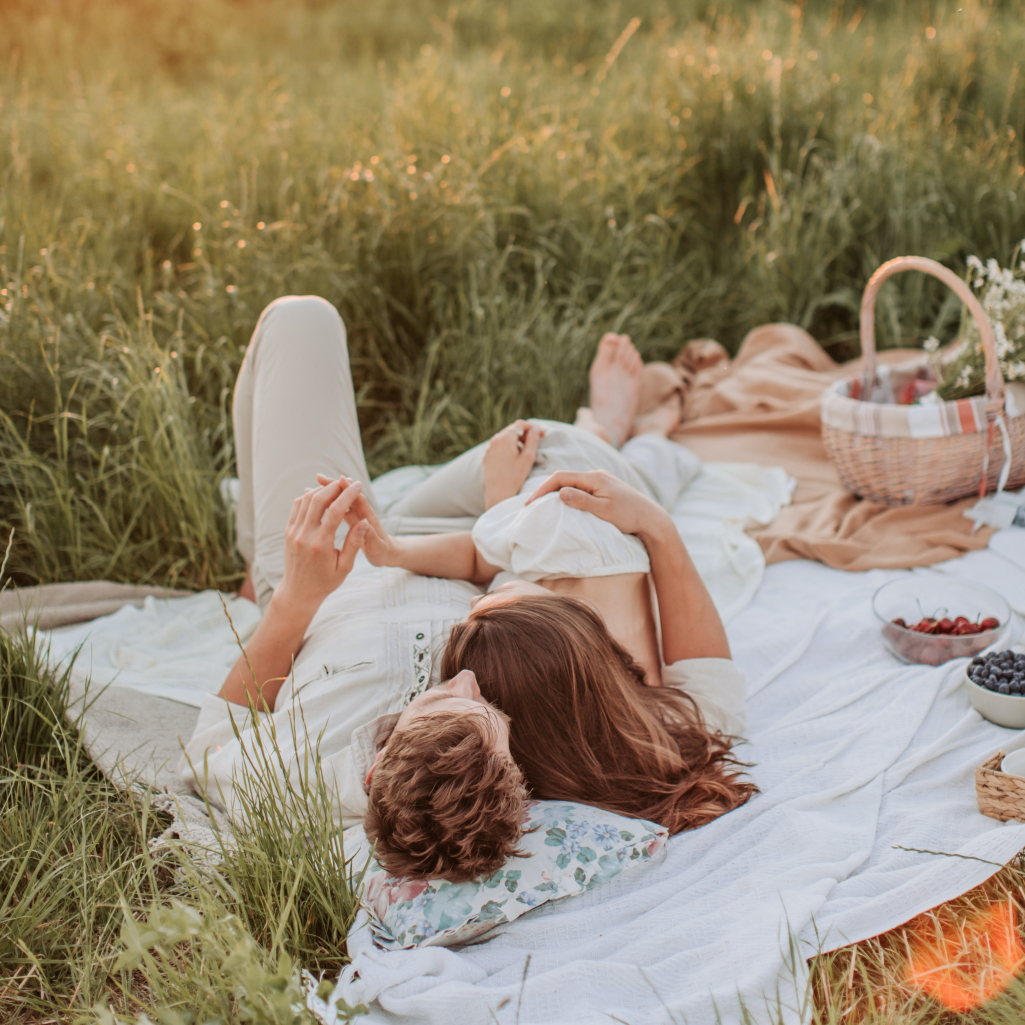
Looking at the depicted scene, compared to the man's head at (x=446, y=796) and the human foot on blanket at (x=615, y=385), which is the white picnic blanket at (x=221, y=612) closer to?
the human foot on blanket at (x=615, y=385)

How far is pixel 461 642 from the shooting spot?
178 cm

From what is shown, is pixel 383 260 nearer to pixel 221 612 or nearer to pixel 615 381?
pixel 615 381

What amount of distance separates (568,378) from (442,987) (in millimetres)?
2689

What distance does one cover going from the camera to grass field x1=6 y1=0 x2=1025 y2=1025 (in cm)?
195

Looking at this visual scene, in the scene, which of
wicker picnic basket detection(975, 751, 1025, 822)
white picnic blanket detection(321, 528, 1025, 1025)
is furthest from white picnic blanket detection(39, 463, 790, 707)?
wicker picnic basket detection(975, 751, 1025, 822)

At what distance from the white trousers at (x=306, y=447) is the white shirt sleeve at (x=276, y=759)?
59 centimetres

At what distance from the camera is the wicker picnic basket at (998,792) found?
1.75m

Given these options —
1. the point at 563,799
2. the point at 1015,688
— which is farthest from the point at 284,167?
the point at 1015,688

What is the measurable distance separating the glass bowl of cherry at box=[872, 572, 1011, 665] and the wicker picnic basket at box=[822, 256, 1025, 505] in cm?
36

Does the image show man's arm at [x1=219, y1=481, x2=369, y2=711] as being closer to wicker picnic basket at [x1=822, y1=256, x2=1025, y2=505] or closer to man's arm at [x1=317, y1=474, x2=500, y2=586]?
man's arm at [x1=317, y1=474, x2=500, y2=586]

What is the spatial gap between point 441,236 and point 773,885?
9.98ft

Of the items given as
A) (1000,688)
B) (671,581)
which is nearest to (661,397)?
(671,581)

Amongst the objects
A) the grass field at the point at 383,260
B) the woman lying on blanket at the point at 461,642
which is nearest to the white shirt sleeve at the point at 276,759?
the woman lying on blanket at the point at 461,642

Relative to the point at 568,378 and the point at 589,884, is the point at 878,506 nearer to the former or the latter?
the point at 568,378
